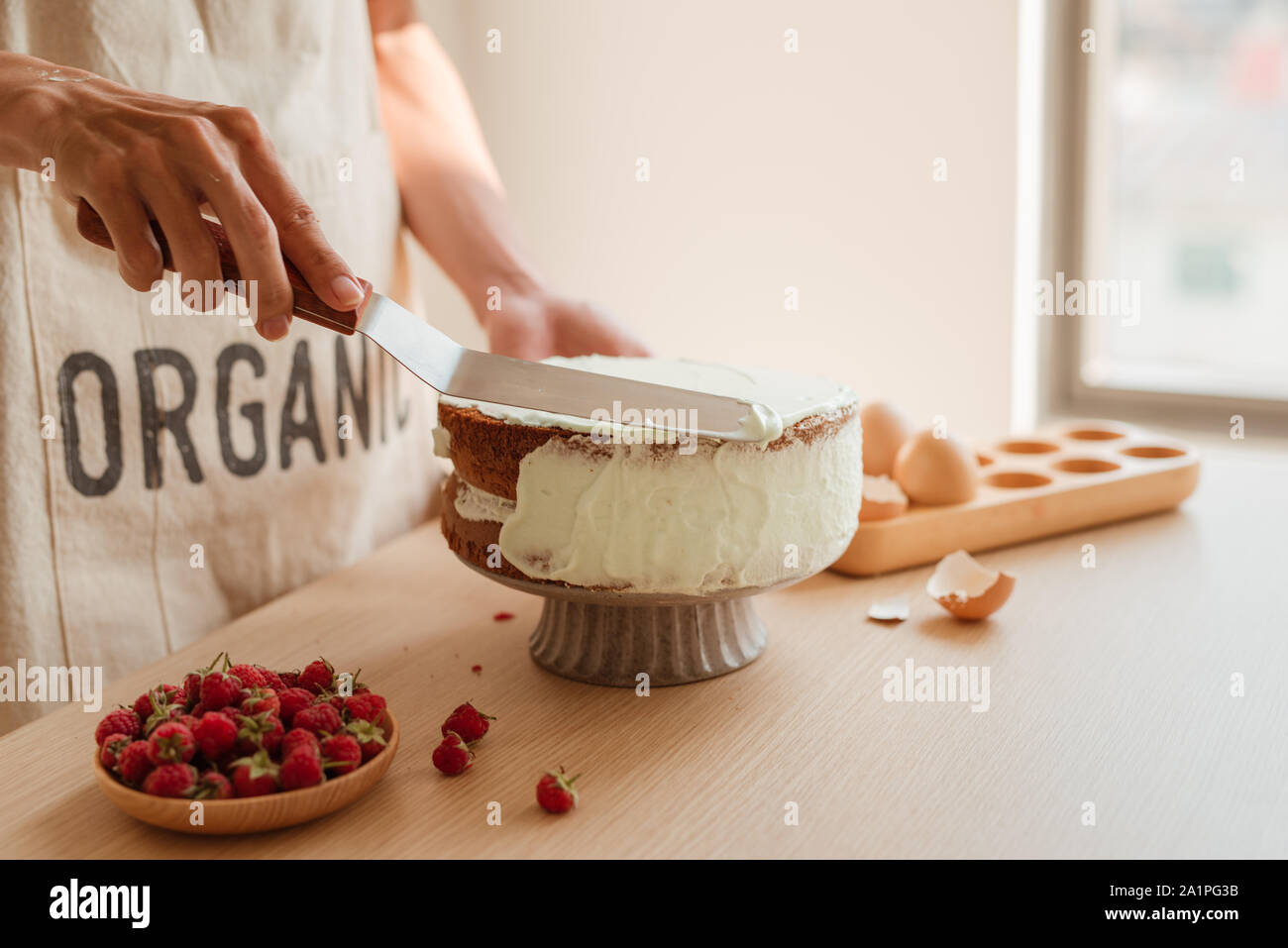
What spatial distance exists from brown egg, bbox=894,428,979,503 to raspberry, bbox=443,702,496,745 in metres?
0.54

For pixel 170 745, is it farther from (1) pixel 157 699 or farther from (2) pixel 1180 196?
(2) pixel 1180 196

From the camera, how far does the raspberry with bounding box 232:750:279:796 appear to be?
62 centimetres

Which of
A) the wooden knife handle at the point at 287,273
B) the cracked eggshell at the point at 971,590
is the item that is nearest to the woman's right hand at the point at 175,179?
the wooden knife handle at the point at 287,273

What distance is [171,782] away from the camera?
0.62 metres

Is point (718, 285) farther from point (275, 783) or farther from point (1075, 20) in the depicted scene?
point (275, 783)

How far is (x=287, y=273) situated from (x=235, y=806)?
32 centimetres

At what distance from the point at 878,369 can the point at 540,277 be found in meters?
0.73

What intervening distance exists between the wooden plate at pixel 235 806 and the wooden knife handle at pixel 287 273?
27 cm

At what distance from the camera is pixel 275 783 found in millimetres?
636

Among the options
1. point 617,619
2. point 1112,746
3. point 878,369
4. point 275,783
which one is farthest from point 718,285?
point 275,783

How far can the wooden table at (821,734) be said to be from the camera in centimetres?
65

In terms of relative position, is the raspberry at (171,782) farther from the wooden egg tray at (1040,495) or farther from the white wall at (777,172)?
the white wall at (777,172)

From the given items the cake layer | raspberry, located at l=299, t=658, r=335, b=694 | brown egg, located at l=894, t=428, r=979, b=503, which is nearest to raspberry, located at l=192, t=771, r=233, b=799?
raspberry, located at l=299, t=658, r=335, b=694

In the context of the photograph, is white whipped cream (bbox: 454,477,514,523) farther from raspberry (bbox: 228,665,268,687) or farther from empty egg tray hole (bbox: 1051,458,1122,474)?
empty egg tray hole (bbox: 1051,458,1122,474)
